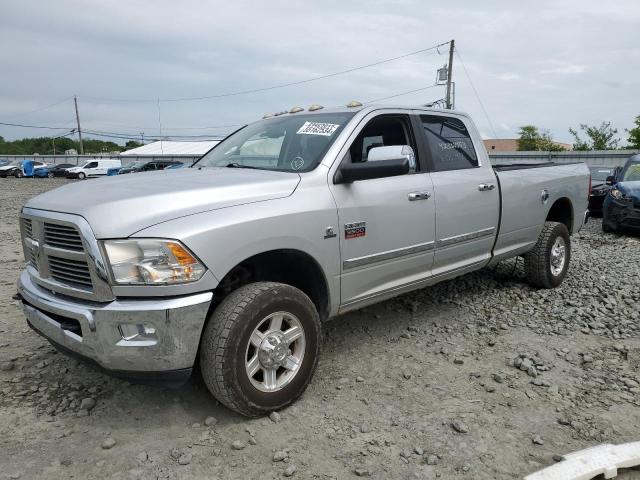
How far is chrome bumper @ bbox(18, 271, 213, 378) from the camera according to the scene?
257cm

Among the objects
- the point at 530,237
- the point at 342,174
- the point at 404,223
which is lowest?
the point at 530,237

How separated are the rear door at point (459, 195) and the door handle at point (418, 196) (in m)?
0.12

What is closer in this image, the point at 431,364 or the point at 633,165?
the point at 431,364

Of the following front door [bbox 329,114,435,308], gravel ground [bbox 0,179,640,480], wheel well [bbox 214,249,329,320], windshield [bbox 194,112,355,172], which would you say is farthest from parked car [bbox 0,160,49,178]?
wheel well [bbox 214,249,329,320]

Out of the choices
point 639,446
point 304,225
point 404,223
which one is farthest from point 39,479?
point 639,446

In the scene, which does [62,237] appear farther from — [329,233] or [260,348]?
[329,233]

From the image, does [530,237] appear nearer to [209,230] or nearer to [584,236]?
[209,230]

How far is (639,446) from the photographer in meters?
2.68

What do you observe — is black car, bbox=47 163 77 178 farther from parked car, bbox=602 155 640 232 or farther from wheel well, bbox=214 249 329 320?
wheel well, bbox=214 249 329 320

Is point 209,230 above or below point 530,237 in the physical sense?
above

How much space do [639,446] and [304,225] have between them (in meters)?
2.13

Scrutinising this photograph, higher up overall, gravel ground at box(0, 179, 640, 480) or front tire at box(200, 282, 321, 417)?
front tire at box(200, 282, 321, 417)

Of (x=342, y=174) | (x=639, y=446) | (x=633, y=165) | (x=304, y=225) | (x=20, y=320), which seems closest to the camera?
(x=639, y=446)

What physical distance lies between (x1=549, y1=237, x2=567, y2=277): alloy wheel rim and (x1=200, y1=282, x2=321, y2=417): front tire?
140 inches
